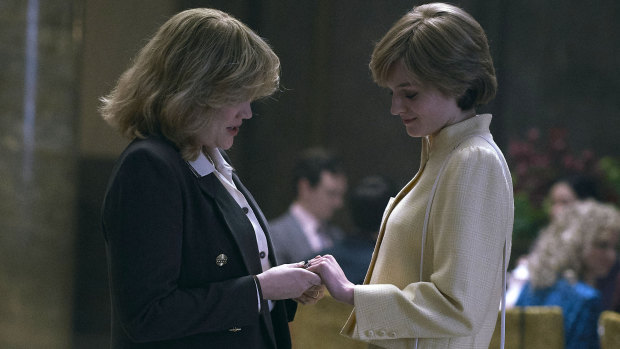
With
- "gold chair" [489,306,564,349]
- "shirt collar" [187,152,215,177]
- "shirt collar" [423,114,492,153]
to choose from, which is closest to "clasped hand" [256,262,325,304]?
"shirt collar" [187,152,215,177]

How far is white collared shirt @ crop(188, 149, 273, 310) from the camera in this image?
6.40 ft

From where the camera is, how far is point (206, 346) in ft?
6.18

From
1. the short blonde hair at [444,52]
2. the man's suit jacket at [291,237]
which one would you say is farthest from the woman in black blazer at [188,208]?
the man's suit jacket at [291,237]

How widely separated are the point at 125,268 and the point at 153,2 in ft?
9.52

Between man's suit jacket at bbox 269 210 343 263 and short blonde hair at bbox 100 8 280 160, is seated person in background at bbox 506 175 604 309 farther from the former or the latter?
short blonde hair at bbox 100 8 280 160

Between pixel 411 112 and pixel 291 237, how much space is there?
7.97ft

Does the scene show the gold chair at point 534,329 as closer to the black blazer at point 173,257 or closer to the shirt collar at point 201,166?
A: the black blazer at point 173,257

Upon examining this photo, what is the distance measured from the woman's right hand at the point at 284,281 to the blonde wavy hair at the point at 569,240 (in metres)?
2.50

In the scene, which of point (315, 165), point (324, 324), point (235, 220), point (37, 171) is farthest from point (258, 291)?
point (37, 171)

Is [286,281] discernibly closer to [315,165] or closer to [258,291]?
[258,291]

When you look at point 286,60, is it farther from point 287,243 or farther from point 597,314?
point 597,314

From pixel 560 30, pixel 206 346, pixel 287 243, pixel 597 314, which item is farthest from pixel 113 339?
pixel 560 30

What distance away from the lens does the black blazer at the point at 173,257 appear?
1748 millimetres

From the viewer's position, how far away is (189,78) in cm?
187
